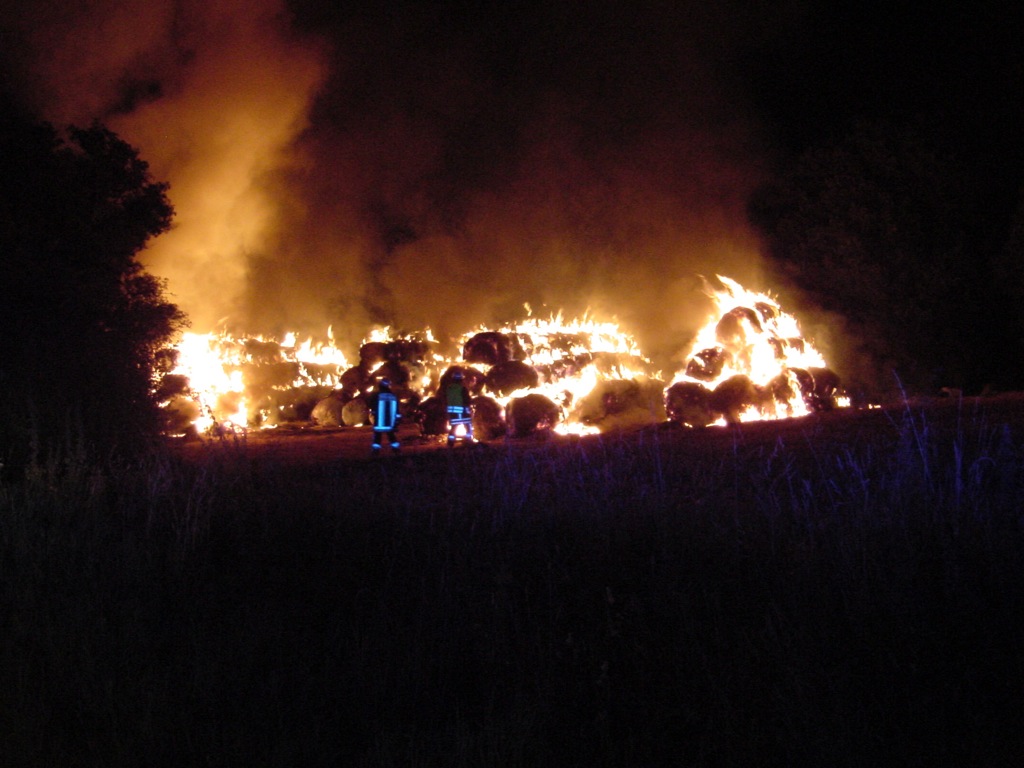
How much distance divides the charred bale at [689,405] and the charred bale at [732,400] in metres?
0.15

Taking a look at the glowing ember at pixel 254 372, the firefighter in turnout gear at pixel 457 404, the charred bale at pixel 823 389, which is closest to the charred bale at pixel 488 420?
the firefighter in turnout gear at pixel 457 404

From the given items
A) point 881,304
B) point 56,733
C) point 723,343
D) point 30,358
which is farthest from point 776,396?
point 56,733

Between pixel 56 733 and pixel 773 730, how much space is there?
277 cm

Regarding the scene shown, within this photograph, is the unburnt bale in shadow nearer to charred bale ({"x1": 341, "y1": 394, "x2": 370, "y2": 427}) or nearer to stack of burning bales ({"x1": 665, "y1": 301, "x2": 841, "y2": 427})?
charred bale ({"x1": 341, "y1": 394, "x2": 370, "y2": 427})

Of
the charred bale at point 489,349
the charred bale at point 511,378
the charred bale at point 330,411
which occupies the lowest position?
the charred bale at point 330,411

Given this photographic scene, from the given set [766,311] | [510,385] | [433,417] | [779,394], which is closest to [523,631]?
[433,417]

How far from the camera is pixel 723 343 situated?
20.4 metres

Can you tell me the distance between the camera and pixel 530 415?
58.3ft

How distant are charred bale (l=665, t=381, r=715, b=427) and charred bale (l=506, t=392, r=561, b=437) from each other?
253 centimetres

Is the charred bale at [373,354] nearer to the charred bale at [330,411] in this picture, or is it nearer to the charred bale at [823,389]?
the charred bale at [330,411]

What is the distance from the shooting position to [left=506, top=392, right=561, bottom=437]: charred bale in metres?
17.7

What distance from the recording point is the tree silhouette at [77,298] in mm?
8844

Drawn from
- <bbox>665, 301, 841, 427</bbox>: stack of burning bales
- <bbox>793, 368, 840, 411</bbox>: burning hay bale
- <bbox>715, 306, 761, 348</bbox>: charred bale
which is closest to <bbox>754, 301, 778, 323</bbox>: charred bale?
<bbox>665, 301, 841, 427</bbox>: stack of burning bales

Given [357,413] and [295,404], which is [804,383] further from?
[295,404]
